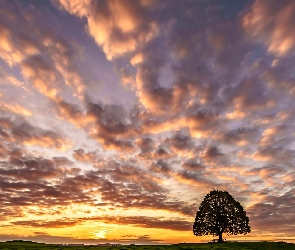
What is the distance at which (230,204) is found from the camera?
78.9m

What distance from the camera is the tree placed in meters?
77.0

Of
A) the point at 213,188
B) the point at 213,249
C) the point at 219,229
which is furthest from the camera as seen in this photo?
the point at 213,188

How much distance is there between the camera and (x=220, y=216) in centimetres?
7750

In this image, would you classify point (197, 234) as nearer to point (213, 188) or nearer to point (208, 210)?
point (208, 210)

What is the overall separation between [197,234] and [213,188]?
14342mm

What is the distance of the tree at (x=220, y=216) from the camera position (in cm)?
7700

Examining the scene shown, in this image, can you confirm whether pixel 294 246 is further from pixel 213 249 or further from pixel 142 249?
pixel 142 249

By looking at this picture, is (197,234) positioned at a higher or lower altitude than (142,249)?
higher

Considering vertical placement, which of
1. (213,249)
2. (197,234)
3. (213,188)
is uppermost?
(213,188)

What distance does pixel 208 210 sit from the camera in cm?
7912

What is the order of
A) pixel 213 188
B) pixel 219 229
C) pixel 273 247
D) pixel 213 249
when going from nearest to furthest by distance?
1. pixel 213 249
2. pixel 273 247
3. pixel 219 229
4. pixel 213 188

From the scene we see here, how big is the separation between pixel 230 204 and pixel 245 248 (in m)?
26.3

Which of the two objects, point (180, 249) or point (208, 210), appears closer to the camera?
point (180, 249)

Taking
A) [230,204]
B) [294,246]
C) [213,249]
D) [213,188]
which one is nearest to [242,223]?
[230,204]
